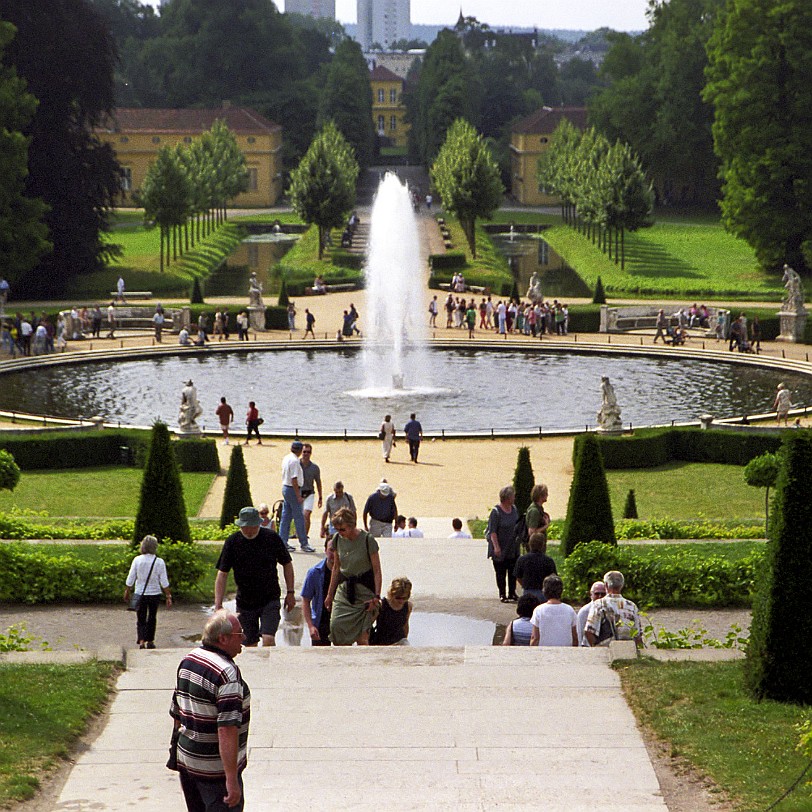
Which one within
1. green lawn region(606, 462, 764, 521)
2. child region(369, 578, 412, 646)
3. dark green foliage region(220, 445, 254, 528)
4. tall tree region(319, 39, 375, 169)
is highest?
tall tree region(319, 39, 375, 169)

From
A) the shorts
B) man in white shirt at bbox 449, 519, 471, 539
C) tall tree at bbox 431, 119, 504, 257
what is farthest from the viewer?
tall tree at bbox 431, 119, 504, 257

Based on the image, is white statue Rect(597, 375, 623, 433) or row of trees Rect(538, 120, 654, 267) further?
row of trees Rect(538, 120, 654, 267)

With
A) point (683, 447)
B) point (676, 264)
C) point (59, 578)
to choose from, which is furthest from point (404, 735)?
point (676, 264)

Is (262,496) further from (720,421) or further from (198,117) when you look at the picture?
(198,117)

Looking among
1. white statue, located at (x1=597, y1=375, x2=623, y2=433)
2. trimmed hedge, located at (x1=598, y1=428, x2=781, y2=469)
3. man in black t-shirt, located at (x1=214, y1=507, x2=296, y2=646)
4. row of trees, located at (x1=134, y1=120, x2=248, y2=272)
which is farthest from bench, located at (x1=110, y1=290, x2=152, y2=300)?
man in black t-shirt, located at (x1=214, y1=507, x2=296, y2=646)

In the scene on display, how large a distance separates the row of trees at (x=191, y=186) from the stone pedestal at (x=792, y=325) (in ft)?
88.9

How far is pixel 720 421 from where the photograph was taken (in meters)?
32.1

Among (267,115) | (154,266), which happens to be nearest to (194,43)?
(267,115)

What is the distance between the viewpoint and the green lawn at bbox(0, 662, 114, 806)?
31.0 ft

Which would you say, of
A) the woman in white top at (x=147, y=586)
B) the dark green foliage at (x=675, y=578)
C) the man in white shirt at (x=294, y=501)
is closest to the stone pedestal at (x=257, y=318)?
the man in white shirt at (x=294, y=501)

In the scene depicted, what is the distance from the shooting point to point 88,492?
26859 millimetres

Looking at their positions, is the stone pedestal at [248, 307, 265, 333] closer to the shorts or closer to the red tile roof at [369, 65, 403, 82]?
the shorts

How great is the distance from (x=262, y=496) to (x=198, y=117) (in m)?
82.8

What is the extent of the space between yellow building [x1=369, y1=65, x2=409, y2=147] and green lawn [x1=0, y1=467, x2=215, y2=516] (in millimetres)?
161624
